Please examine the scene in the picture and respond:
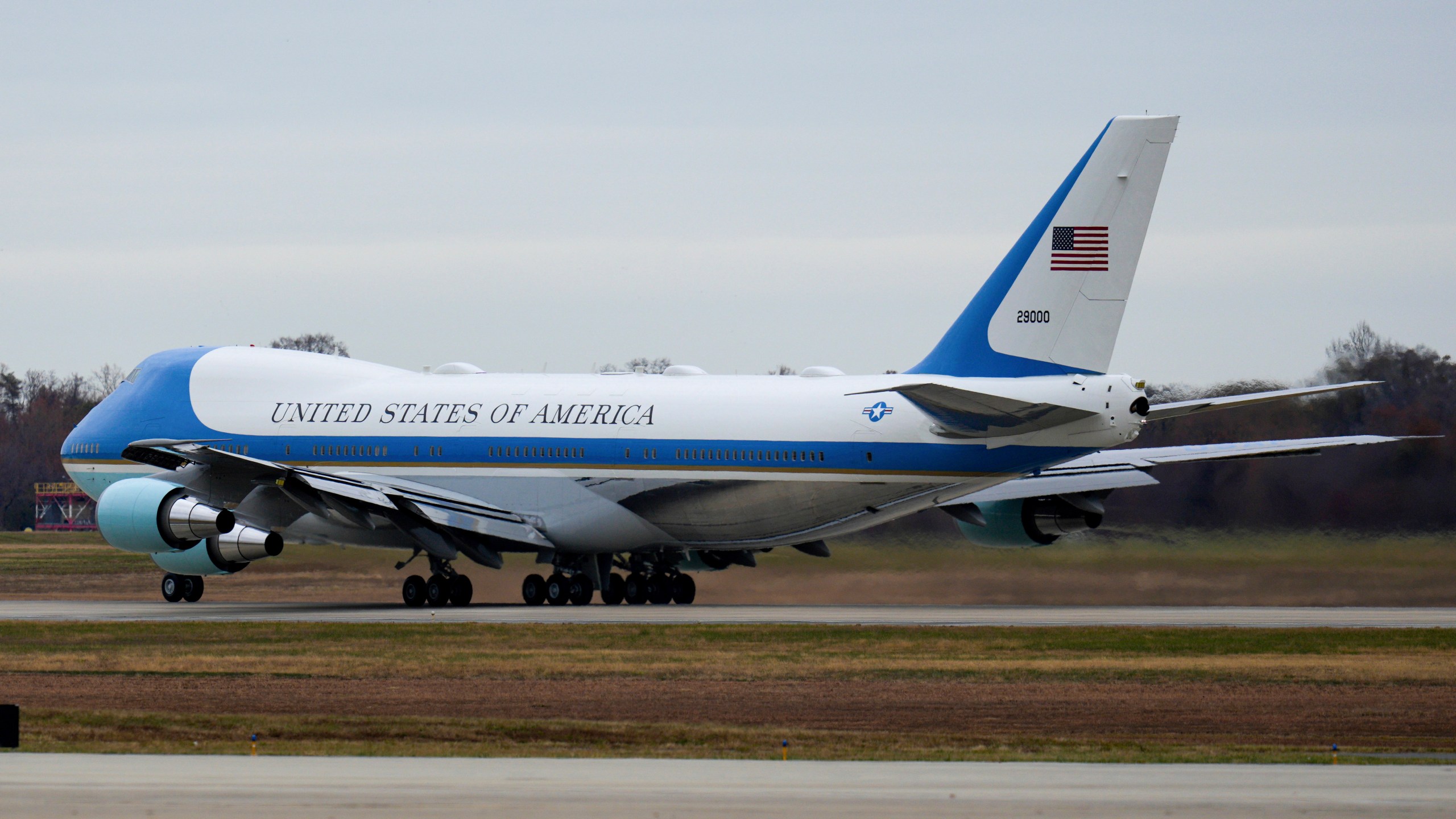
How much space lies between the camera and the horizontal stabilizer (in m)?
31.1

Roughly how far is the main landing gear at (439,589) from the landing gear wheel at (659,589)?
373 centimetres

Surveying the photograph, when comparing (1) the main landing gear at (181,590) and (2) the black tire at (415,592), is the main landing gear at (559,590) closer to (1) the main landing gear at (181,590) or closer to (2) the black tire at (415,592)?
(2) the black tire at (415,592)

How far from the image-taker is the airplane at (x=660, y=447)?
3219 cm

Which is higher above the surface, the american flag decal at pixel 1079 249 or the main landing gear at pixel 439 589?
the american flag decal at pixel 1079 249

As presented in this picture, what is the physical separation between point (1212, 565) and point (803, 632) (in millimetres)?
10603

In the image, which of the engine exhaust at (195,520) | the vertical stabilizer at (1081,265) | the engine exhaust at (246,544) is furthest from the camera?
the engine exhaust at (246,544)

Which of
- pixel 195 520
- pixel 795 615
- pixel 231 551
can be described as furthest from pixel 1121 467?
pixel 195 520

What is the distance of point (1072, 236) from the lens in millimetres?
32219

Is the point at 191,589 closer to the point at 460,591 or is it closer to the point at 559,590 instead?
the point at 460,591

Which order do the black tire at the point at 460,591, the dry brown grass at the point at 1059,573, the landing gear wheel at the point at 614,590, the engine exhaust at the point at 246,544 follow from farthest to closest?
the landing gear wheel at the point at 614,590
the black tire at the point at 460,591
the engine exhaust at the point at 246,544
the dry brown grass at the point at 1059,573

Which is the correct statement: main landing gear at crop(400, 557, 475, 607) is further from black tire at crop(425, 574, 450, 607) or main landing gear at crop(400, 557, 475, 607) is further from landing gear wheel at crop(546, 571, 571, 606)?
landing gear wheel at crop(546, 571, 571, 606)

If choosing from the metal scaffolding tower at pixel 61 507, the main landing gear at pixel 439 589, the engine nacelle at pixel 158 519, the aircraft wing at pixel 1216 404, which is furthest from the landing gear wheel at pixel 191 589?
the metal scaffolding tower at pixel 61 507

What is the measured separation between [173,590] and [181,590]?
0.63ft

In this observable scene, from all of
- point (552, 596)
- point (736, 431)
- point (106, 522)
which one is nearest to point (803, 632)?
point (736, 431)
